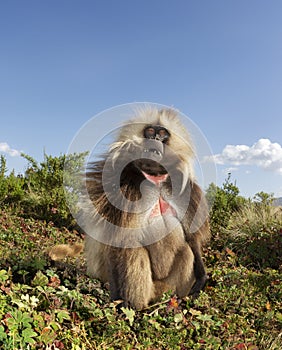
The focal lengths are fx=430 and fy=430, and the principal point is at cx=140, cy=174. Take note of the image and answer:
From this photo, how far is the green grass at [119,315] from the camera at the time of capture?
2.80 m

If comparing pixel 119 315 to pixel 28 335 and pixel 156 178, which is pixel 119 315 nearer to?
pixel 28 335

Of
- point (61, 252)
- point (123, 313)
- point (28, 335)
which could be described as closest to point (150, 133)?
point (123, 313)

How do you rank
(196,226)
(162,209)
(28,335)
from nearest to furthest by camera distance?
1. (28,335)
2. (162,209)
3. (196,226)

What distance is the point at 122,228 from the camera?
10.1 feet

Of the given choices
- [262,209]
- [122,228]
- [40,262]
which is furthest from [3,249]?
[262,209]

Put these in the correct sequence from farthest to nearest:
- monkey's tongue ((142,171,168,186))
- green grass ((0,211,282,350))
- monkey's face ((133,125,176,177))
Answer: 1. monkey's tongue ((142,171,168,186))
2. monkey's face ((133,125,176,177))
3. green grass ((0,211,282,350))

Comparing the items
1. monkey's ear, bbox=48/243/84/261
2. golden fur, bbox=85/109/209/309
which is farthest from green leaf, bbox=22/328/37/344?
monkey's ear, bbox=48/243/84/261

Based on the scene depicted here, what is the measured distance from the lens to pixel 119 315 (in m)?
3.21

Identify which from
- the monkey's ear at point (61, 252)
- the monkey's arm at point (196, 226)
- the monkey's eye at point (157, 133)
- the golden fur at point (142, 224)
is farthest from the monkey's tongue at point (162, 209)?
the monkey's ear at point (61, 252)

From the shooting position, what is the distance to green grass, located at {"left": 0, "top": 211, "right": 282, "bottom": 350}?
2798 millimetres

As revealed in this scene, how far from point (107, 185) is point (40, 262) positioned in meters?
1.45

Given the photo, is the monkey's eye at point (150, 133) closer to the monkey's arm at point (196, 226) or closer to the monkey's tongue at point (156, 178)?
the monkey's tongue at point (156, 178)

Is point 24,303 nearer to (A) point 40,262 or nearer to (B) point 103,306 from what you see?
(B) point 103,306

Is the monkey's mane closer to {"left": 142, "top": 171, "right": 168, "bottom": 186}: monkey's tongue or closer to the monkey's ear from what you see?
{"left": 142, "top": 171, "right": 168, "bottom": 186}: monkey's tongue
